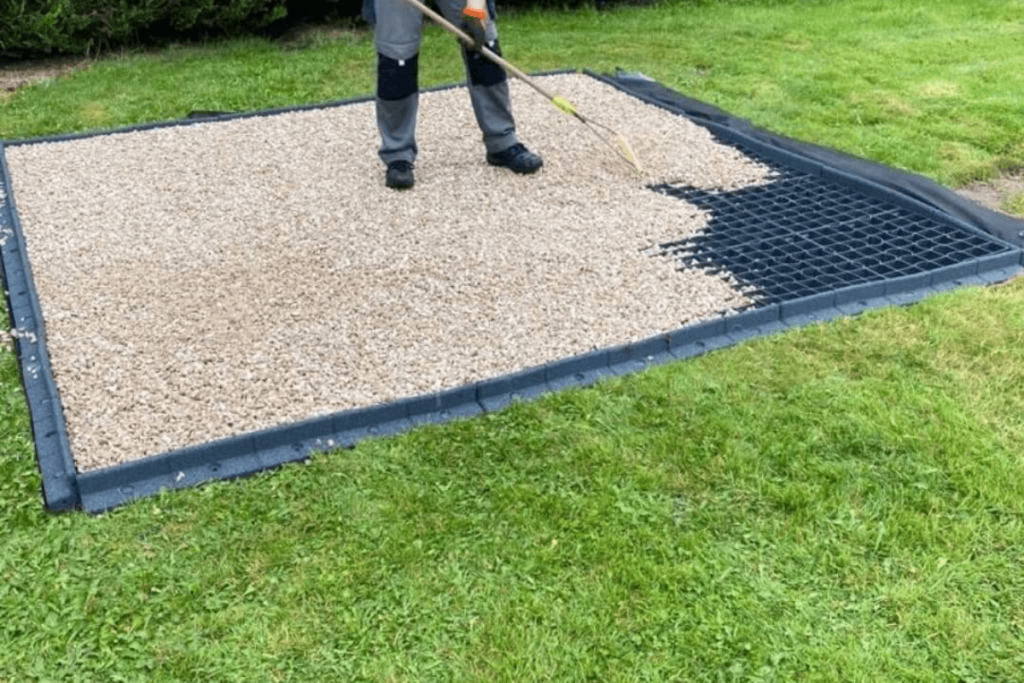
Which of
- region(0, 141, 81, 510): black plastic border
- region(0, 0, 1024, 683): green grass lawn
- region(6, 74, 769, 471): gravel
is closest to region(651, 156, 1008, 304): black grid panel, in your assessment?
region(6, 74, 769, 471): gravel

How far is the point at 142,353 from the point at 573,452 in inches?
55.6

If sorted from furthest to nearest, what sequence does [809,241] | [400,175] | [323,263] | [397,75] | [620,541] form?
[400,175]
[397,75]
[809,241]
[323,263]
[620,541]

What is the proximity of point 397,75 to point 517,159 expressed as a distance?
0.64m

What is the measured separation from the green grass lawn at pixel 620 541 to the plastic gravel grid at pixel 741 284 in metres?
0.08

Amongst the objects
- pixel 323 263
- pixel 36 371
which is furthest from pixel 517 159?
pixel 36 371

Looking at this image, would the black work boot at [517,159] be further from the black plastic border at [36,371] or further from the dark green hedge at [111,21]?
the dark green hedge at [111,21]

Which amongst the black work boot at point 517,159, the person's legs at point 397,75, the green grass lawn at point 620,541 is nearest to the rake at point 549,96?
the person's legs at point 397,75

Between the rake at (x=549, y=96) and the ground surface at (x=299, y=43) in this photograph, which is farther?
the ground surface at (x=299, y=43)

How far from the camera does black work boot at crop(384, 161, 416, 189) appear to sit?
4348mm

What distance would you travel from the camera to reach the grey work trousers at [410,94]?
413cm

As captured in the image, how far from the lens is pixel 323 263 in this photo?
3695 millimetres

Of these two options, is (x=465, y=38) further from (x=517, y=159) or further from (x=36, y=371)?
(x=36, y=371)

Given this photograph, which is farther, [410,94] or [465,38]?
[410,94]

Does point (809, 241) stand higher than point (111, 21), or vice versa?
point (809, 241)
